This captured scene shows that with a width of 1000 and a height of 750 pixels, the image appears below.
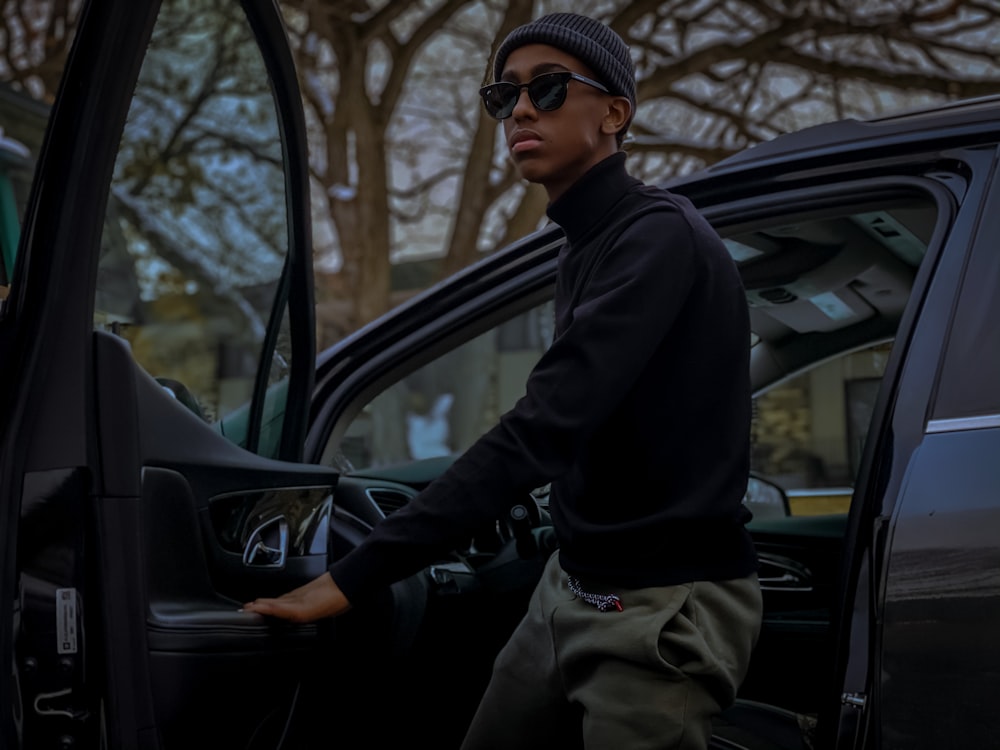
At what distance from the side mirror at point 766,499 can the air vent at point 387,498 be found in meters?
1.02

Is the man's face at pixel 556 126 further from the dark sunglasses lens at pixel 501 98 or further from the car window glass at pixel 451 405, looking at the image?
the car window glass at pixel 451 405

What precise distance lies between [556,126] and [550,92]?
0.05 metres

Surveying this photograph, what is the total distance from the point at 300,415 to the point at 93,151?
2.42ft

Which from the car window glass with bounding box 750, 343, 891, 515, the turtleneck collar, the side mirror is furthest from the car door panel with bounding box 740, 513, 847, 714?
the turtleneck collar

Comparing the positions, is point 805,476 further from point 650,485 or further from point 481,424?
point 481,424

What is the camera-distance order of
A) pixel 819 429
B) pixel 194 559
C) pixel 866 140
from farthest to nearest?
1. pixel 819 429
2. pixel 866 140
3. pixel 194 559

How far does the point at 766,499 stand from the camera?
3.25m

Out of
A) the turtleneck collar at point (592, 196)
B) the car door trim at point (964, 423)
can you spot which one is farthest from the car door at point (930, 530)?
the turtleneck collar at point (592, 196)

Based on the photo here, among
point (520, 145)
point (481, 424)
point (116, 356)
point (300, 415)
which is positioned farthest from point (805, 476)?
point (481, 424)

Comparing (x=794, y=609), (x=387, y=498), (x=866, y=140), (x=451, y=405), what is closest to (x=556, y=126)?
(x=866, y=140)

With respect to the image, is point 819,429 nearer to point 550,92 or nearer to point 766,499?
point 766,499

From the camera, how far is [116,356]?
5.40ft

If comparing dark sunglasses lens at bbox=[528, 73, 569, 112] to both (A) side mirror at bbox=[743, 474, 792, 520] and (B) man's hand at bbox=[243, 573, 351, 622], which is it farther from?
(A) side mirror at bbox=[743, 474, 792, 520]

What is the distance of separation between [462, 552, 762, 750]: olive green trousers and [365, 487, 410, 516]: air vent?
1.93ft
